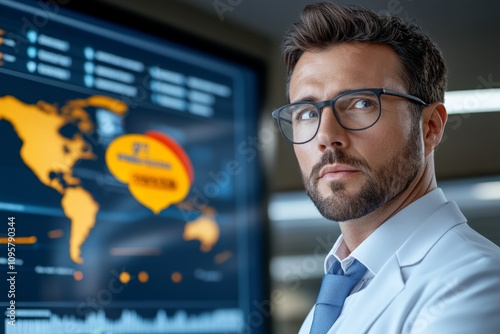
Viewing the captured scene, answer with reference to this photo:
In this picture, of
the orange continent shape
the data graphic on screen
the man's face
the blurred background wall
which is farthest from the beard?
the blurred background wall

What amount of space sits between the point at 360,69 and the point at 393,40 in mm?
106

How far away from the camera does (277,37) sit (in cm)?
377

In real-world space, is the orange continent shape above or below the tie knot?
above

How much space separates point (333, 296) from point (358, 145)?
0.32m

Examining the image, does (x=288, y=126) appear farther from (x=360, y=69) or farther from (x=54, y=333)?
(x=54, y=333)

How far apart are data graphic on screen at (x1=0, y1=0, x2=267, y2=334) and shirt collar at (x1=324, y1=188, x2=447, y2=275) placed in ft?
3.12

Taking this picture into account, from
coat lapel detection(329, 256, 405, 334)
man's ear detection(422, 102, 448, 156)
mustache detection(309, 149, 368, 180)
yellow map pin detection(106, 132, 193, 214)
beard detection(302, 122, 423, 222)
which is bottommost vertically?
coat lapel detection(329, 256, 405, 334)

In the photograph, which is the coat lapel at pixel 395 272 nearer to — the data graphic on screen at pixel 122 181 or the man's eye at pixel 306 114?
the man's eye at pixel 306 114

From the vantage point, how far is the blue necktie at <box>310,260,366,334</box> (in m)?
1.49

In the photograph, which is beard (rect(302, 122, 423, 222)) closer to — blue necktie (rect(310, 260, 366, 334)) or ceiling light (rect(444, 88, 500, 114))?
blue necktie (rect(310, 260, 366, 334))

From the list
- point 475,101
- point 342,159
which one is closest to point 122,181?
point 342,159

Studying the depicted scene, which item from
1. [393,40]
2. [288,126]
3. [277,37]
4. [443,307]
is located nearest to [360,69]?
[393,40]

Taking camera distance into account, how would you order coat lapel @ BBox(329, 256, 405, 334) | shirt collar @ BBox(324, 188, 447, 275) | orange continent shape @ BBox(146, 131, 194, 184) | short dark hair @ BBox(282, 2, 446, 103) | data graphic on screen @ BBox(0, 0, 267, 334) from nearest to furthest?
coat lapel @ BBox(329, 256, 405, 334) < shirt collar @ BBox(324, 188, 447, 275) < short dark hair @ BBox(282, 2, 446, 103) < data graphic on screen @ BBox(0, 0, 267, 334) < orange continent shape @ BBox(146, 131, 194, 184)

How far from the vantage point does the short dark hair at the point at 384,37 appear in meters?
1.59
